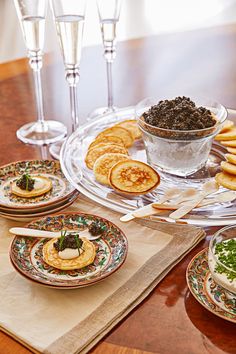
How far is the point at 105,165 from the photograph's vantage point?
4.82 ft

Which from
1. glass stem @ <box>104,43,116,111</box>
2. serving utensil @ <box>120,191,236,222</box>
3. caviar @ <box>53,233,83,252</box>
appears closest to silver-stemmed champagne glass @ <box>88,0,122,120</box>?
glass stem @ <box>104,43,116,111</box>

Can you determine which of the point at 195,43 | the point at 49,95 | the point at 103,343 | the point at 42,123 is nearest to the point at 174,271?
the point at 103,343

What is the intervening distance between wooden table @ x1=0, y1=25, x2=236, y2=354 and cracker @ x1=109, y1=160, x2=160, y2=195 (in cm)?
17

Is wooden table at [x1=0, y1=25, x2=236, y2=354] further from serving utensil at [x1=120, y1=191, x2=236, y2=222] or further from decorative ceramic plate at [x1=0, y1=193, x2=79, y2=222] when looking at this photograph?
decorative ceramic plate at [x1=0, y1=193, x2=79, y2=222]

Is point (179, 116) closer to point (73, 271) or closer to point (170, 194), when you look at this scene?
point (170, 194)

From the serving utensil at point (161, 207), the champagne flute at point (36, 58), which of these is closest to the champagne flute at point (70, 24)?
the champagne flute at point (36, 58)

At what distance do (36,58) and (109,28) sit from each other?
23 cm

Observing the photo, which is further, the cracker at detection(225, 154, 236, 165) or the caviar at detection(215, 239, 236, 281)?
the cracker at detection(225, 154, 236, 165)

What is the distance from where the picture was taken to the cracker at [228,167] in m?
1.42

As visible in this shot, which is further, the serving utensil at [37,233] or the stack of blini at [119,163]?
the stack of blini at [119,163]

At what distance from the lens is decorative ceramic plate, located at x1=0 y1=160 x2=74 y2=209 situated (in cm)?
138

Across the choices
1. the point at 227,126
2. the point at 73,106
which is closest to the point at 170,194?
the point at 227,126

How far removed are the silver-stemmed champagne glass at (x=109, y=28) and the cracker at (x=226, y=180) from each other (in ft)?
1.81

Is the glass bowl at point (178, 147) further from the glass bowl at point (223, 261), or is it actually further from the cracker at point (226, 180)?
the glass bowl at point (223, 261)
